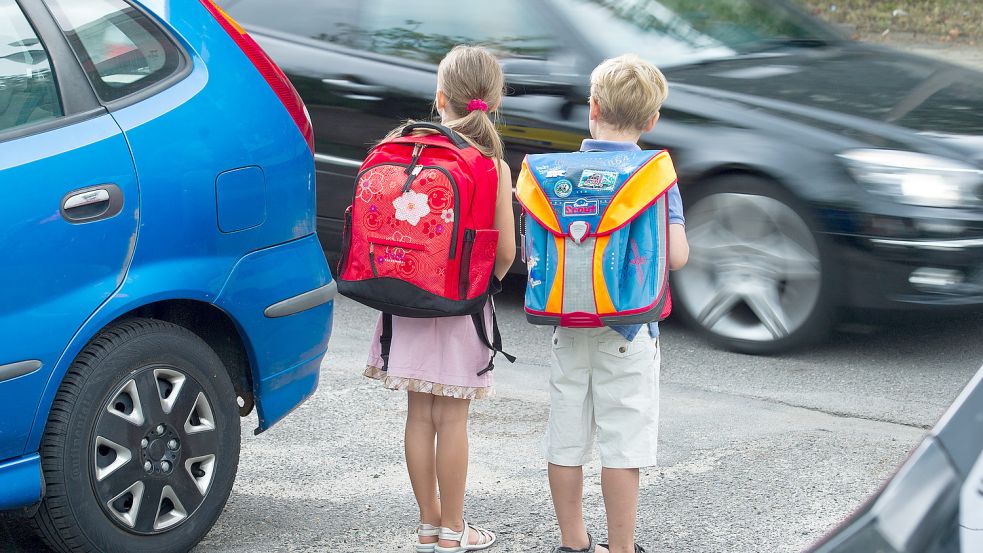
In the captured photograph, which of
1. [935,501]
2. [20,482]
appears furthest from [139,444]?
[935,501]

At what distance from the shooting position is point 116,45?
11.0 ft

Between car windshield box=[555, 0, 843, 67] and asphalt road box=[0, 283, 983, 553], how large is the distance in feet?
4.39

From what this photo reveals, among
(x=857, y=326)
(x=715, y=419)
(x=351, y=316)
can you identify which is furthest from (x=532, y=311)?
(x=351, y=316)

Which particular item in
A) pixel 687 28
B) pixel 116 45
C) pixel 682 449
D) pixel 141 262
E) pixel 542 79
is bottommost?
pixel 682 449

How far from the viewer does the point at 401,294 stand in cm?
325

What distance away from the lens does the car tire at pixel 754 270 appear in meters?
5.21

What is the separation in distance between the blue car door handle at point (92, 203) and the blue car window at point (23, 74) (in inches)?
9.0

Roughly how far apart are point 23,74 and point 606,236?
4.84 feet

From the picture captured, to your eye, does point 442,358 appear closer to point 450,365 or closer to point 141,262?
point 450,365

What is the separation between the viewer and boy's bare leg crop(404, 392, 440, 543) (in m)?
3.50

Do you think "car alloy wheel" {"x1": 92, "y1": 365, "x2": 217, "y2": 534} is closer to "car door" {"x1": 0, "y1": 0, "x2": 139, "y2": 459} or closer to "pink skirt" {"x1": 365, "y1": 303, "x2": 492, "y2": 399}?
"car door" {"x1": 0, "y1": 0, "x2": 139, "y2": 459}

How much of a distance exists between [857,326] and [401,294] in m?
2.71

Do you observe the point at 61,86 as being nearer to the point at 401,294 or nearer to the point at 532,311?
the point at 401,294

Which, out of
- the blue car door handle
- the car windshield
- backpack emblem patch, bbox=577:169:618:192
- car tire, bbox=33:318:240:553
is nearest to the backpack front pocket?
backpack emblem patch, bbox=577:169:618:192
